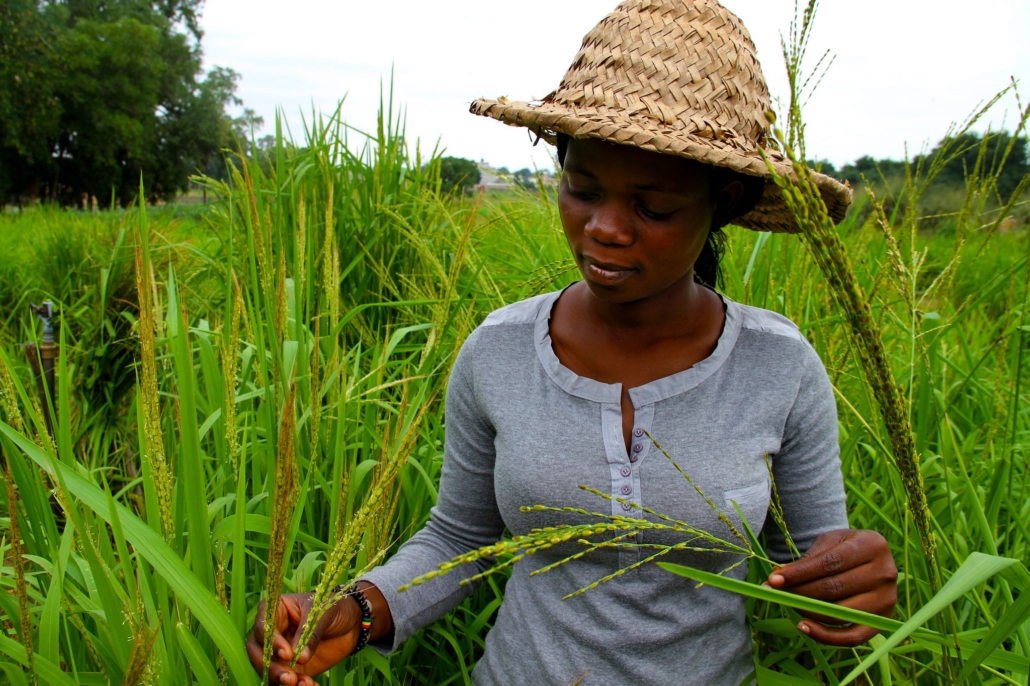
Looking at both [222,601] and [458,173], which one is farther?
[458,173]

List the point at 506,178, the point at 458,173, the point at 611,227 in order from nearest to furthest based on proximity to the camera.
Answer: the point at 611,227 → the point at 506,178 → the point at 458,173

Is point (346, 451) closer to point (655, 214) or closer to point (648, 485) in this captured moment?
point (648, 485)

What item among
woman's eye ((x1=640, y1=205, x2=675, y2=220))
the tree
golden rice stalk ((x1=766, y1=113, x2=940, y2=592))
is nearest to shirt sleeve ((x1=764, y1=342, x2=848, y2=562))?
woman's eye ((x1=640, y1=205, x2=675, y2=220))

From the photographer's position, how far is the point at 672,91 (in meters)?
1.06

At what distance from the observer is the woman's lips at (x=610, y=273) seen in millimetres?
1110

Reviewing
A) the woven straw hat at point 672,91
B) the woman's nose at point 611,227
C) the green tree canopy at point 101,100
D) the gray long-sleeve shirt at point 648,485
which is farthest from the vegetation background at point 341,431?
the green tree canopy at point 101,100

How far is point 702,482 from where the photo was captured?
3.79 feet

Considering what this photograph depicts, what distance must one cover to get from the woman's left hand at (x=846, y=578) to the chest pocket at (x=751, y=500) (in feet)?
0.67

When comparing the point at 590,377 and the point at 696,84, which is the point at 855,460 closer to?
the point at 590,377

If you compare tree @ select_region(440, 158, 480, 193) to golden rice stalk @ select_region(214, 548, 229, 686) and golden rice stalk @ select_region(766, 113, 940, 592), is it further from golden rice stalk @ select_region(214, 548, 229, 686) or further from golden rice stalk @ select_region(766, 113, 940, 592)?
golden rice stalk @ select_region(766, 113, 940, 592)

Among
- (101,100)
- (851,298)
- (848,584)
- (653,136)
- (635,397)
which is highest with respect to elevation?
(101,100)

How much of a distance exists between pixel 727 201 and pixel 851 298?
77 centimetres

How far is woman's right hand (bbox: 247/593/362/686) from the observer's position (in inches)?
34.3

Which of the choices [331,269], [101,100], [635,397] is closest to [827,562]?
[635,397]
